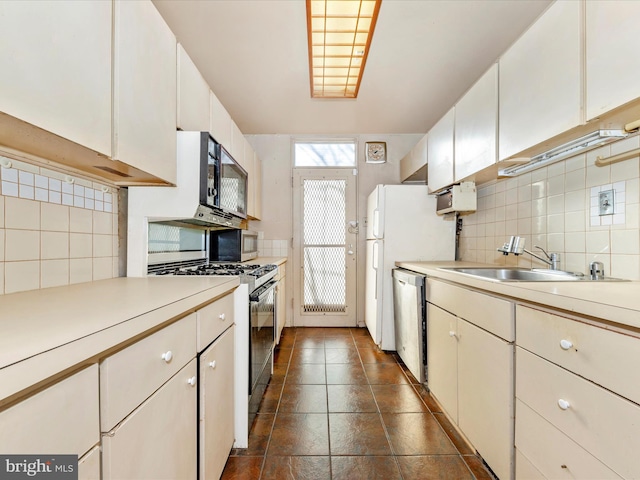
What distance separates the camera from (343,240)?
379 cm

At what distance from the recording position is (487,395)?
1.32 meters

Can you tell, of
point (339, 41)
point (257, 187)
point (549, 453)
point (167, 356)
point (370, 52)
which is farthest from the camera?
point (257, 187)

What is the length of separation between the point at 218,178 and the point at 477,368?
162 centimetres

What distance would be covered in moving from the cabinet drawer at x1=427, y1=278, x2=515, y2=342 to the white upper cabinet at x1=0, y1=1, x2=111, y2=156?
1.59m

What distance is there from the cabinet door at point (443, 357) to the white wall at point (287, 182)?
1783 mm

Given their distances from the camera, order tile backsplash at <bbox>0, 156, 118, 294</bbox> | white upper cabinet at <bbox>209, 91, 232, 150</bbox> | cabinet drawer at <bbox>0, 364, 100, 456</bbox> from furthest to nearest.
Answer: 1. white upper cabinet at <bbox>209, 91, 232, 150</bbox>
2. tile backsplash at <bbox>0, 156, 118, 294</bbox>
3. cabinet drawer at <bbox>0, 364, 100, 456</bbox>

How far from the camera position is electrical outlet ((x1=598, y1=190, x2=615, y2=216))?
1419 mm

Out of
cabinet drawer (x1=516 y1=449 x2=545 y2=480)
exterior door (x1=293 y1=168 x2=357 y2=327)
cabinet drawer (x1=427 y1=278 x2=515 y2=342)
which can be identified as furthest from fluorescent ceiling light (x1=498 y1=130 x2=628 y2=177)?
exterior door (x1=293 y1=168 x2=357 y2=327)

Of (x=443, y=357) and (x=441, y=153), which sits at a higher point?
(x=441, y=153)

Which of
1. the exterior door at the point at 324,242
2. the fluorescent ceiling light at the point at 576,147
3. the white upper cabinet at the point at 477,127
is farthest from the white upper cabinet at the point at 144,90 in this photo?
the exterior door at the point at 324,242

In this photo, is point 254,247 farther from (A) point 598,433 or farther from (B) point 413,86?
(A) point 598,433

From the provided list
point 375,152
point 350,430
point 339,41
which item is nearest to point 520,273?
point 350,430

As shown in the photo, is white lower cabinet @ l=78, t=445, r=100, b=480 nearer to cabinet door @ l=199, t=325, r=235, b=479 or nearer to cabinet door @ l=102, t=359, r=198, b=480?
cabinet door @ l=102, t=359, r=198, b=480

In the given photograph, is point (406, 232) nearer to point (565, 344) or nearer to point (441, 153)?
point (441, 153)
